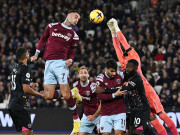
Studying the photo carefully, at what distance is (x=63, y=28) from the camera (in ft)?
30.2

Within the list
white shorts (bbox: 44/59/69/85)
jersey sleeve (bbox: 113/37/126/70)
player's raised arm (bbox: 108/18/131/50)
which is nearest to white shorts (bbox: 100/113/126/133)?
white shorts (bbox: 44/59/69/85)

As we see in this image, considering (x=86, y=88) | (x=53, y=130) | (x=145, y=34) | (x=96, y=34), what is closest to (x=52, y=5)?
(x=96, y=34)

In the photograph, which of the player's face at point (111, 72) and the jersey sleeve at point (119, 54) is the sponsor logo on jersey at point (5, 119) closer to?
the jersey sleeve at point (119, 54)

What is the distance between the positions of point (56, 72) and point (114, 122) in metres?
1.75

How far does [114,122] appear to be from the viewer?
8641 mm

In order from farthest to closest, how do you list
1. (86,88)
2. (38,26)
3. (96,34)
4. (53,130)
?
(38,26)
(96,34)
(53,130)
(86,88)

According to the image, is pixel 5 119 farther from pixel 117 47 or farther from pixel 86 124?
pixel 117 47

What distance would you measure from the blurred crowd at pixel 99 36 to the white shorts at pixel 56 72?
6.41 metres

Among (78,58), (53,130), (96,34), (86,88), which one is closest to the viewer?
(86,88)

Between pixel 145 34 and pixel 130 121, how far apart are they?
34.8 feet

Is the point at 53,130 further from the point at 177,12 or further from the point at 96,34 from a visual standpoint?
the point at 177,12

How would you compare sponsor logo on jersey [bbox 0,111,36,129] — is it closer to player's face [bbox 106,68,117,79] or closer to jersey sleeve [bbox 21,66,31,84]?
jersey sleeve [bbox 21,66,31,84]

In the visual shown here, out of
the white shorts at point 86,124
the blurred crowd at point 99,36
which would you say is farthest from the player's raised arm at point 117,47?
the blurred crowd at point 99,36

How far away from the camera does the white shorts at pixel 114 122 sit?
851cm
